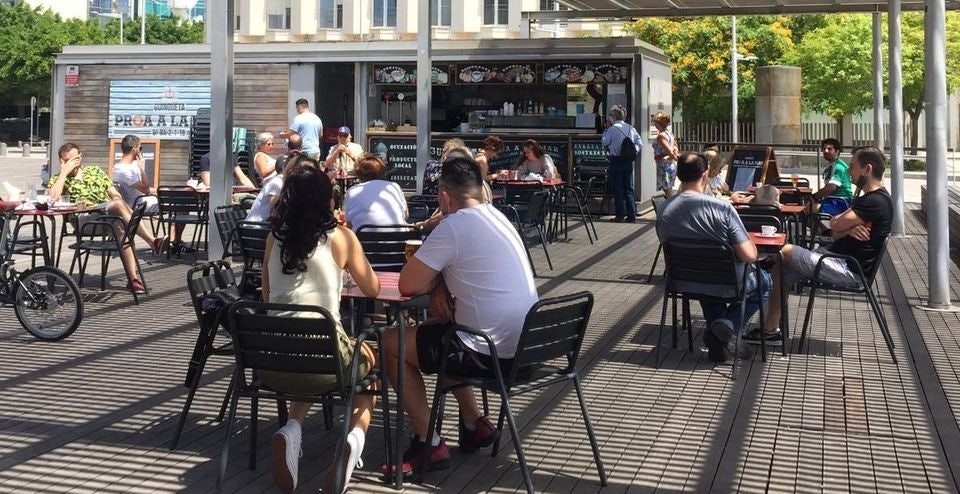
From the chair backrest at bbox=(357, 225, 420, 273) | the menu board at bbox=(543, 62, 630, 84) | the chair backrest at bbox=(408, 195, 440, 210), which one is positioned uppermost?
the menu board at bbox=(543, 62, 630, 84)

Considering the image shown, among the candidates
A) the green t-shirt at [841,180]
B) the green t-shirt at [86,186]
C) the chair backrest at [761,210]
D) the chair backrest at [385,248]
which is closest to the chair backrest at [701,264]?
the chair backrest at [385,248]

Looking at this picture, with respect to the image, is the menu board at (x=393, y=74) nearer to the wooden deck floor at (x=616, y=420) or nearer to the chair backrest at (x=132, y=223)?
the chair backrest at (x=132, y=223)

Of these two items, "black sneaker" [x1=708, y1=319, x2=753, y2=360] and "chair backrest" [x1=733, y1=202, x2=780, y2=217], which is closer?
"black sneaker" [x1=708, y1=319, x2=753, y2=360]

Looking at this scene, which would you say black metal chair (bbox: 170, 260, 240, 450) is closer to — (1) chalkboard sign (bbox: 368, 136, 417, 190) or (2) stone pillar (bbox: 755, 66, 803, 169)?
(1) chalkboard sign (bbox: 368, 136, 417, 190)

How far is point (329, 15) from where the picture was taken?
6244 cm

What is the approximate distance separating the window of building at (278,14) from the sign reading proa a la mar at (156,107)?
42.0m

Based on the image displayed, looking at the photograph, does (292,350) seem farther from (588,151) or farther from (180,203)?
(588,151)

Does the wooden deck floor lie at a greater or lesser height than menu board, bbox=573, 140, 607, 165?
lesser

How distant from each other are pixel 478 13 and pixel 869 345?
52.7 m

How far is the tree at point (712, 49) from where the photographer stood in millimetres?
50312

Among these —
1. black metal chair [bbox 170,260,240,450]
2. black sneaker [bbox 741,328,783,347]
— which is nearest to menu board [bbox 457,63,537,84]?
black sneaker [bbox 741,328,783,347]

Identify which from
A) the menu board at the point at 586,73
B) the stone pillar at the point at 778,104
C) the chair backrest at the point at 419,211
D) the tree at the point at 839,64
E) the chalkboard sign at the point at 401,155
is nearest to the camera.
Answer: the chair backrest at the point at 419,211

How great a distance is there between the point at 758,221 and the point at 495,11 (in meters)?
51.5

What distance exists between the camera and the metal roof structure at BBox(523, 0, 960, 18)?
19672mm
